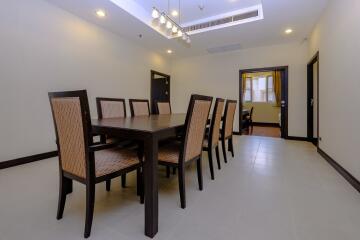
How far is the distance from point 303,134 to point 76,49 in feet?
17.8

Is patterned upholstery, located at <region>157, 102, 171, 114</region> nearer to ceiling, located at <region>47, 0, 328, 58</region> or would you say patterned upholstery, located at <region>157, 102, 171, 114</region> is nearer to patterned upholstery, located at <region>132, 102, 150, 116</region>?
patterned upholstery, located at <region>132, 102, 150, 116</region>

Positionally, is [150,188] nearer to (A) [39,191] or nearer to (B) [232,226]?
(B) [232,226]

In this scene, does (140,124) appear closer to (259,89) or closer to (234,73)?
(234,73)

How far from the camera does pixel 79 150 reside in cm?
115

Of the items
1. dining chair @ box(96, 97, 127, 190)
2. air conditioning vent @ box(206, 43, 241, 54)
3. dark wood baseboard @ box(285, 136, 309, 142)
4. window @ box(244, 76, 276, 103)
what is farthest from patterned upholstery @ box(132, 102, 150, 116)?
window @ box(244, 76, 276, 103)

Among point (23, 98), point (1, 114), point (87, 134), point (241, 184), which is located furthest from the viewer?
point (23, 98)

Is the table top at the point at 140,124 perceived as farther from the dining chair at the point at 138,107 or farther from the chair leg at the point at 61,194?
the dining chair at the point at 138,107

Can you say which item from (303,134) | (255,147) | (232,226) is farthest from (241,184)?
(303,134)

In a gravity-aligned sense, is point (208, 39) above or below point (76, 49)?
above

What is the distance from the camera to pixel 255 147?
3.68 meters

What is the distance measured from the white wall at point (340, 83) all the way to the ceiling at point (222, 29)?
438 mm

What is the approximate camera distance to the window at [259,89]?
25.0 ft

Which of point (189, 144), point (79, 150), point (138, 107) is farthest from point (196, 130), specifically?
point (138, 107)

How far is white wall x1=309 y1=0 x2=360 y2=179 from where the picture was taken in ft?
6.43
